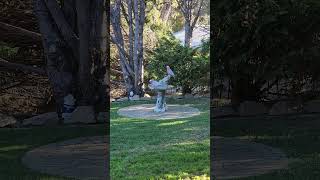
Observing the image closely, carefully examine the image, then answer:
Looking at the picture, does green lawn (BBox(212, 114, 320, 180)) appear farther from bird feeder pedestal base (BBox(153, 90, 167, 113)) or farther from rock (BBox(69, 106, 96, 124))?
rock (BBox(69, 106, 96, 124))

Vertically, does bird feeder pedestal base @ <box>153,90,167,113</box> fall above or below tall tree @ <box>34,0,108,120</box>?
below

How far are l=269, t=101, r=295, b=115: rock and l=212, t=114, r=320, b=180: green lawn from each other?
70 mm

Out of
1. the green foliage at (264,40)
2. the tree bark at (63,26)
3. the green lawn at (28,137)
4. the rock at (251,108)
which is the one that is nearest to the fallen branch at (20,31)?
the tree bark at (63,26)

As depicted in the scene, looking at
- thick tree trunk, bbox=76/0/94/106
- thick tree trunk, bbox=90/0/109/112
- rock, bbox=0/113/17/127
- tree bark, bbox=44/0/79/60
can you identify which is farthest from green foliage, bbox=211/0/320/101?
rock, bbox=0/113/17/127

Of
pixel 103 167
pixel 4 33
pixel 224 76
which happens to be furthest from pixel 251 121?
pixel 4 33

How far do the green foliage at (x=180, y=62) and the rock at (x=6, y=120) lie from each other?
63.5 inches

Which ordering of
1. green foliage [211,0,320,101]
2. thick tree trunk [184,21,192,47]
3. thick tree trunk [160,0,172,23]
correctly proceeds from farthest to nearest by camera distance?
green foliage [211,0,320,101], thick tree trunk [184,21,192,47], thick tree trunk [160,0,172,23]

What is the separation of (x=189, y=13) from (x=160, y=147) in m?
1.36

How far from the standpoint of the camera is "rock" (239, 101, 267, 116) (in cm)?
596

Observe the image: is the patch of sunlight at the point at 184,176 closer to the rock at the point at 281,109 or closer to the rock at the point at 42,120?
the rock at the point at 42,120

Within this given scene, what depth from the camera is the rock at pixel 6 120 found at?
17.9 ft

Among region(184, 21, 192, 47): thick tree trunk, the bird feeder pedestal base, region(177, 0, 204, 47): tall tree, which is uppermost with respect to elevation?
region(177, 0, 204, 47): tall tree

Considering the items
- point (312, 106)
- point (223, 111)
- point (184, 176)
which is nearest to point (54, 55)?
point (184, 176)

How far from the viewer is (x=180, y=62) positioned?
500 centimetres
